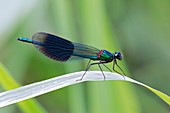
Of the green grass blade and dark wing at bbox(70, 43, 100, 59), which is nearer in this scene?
the green grass blade

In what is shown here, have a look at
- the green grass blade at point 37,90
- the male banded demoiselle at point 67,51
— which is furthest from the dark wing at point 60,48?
the green grass blade at point 37,90

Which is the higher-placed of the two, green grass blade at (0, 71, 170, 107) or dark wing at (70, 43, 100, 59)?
dark wing at (70, 43, 100, 59)

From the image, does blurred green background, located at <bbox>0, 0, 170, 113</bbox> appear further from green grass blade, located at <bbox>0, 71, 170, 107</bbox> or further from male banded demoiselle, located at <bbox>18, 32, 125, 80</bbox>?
green grass blade, located at <bbox>0, 71, 170, 107</bbox>

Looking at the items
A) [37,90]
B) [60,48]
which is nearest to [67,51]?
[60,48]

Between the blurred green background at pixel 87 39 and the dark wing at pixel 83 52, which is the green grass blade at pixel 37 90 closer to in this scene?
the blurred green background at pixel 87 39

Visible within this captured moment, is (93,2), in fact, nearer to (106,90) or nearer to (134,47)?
(106,90)

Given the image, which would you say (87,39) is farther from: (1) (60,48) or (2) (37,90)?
(2) (37,90)

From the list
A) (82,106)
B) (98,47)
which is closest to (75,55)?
(98,47)

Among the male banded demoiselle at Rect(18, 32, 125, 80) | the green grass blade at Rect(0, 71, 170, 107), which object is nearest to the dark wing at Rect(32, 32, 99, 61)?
the male banded demoiselle at Rect(18, 32, 125, 80)
